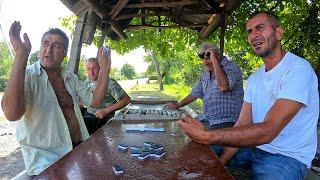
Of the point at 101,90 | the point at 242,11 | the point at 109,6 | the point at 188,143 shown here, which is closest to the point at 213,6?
the point at 242,11

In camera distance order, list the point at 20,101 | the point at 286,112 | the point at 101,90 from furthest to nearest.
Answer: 1. the point at 101,90
2. the point at 20,101
3. the point at 286,112

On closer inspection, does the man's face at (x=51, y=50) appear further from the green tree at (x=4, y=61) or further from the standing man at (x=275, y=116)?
the green tree at (x=4, y=61)

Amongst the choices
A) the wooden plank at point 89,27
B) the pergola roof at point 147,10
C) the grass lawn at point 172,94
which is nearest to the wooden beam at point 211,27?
the pergola roof at point 147,10

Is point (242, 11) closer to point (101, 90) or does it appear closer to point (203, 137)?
point (101, 90)

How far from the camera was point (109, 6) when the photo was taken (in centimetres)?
743

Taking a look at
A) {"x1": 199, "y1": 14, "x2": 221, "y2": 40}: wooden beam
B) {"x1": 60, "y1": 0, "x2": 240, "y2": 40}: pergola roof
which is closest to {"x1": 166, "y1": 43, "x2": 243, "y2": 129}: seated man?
{"x1": 60, "y1": 0, "x2": 240, "y2": 40}: pergola roof

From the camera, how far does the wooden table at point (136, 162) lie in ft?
6.61

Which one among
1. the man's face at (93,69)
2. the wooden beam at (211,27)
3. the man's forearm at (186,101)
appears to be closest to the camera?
the man's forearm at (186,101)

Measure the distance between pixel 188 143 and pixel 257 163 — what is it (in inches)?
20.3

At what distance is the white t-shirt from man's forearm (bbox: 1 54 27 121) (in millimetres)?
1744

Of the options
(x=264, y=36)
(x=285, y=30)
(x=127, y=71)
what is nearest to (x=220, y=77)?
(x=264, y=36)

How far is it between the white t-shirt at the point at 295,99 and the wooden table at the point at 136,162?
55cm

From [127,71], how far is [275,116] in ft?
257

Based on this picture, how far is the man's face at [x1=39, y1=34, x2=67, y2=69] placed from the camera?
10.7 ft
